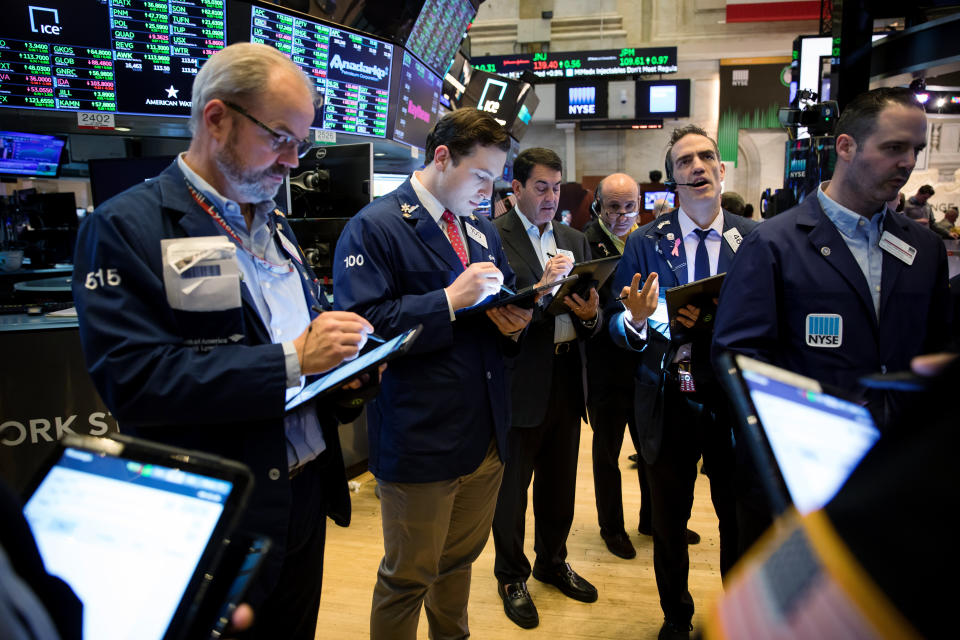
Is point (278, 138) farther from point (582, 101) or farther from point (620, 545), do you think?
point (582, 101)

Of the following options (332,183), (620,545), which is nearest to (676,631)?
(620,545)

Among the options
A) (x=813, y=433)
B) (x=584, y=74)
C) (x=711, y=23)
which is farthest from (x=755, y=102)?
(x=813, y=433)

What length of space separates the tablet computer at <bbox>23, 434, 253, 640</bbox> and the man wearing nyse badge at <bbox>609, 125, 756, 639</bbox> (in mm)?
1831

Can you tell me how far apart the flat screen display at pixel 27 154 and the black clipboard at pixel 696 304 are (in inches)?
205

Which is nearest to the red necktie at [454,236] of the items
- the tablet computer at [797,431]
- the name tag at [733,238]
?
the name tag at [733,238]

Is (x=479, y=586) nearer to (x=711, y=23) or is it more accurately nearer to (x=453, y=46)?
(x=453, y=46)

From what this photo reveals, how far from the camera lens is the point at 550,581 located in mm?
3002

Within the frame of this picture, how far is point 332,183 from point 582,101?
10919 millimetres

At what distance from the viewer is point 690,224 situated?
2.53 metres

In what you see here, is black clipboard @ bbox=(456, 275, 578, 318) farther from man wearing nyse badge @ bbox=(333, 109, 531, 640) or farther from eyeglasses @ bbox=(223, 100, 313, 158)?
eyeglasses @ bbox=(223, 100, 313, 158)

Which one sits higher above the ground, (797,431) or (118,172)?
(118,172)

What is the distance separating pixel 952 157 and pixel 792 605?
15568 millimetres

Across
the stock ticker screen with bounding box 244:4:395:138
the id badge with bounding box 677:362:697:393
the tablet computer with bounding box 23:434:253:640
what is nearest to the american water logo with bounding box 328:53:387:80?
the stock ticker screen with bounding box 244:4:395:138

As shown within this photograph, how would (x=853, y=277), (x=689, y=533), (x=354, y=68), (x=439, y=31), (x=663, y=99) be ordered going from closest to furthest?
1. (x=853, y=277)
2. (x=689, y=533)
3. (x=354, y=68)
4. (x=439, y=31)
5. (x=663, y=99)
